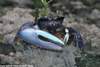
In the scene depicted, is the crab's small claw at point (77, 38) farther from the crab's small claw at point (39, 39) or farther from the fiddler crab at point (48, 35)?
the crab's small claw at point (39, 39)

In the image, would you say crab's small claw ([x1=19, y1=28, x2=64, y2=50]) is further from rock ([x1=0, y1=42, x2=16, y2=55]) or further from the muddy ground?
rock ([x1=0, y1=42, x2=16, y2=55])

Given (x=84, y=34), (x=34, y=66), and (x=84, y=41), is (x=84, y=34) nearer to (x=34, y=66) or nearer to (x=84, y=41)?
(x=84, y=41)

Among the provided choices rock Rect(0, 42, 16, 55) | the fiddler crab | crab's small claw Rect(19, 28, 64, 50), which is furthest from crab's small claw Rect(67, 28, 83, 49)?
rock Rect(0, 42, 16, 55)

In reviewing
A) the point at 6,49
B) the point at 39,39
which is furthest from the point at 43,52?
the point at 6,49

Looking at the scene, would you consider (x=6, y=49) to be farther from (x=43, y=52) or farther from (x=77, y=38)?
(x=77, y=38)

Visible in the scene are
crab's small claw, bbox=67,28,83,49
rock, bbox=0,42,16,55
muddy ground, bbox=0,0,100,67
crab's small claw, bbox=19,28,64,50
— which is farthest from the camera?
crab's small claw, bbox=67,28,83,49

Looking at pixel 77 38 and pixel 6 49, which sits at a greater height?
pixel 77 38

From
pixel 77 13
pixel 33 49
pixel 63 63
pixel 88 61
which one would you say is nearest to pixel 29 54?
pixel 33 49

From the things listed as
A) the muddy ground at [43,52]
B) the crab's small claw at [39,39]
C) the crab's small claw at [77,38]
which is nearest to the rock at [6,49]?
the muddy ground at [43,52]
